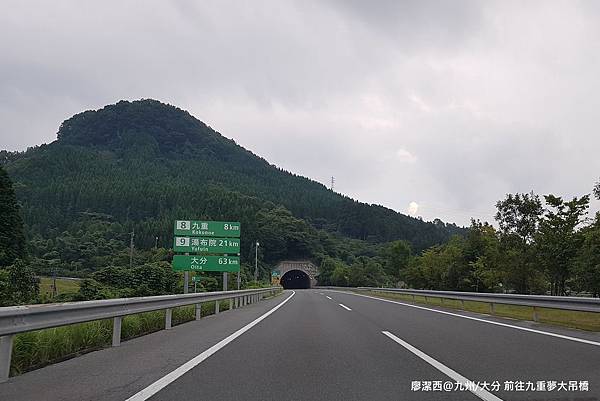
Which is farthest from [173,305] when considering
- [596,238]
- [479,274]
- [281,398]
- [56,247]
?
[56,247]

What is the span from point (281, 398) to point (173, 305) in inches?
357

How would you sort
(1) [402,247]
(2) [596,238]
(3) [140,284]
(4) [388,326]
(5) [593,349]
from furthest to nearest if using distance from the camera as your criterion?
(1) [402,247] → (3) [140,284] → (2) [596,238] → (4) [388,326] → (5) [593,349]

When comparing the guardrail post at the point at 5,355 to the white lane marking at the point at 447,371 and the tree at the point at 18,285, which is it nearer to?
the white lane marking at the point at 447,371

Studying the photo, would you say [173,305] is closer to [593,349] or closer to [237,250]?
[593,349]

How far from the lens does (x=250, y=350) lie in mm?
9258

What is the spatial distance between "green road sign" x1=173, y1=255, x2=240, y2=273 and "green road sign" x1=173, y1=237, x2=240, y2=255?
0.42m

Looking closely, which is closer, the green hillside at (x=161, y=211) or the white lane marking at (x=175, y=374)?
the white lane marking at (x=175, y=374)

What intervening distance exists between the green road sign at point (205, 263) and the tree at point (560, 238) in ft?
73.6

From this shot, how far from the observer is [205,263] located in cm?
2688

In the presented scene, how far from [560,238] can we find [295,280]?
116679mm

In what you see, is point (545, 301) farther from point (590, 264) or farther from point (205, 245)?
point (590, 264)

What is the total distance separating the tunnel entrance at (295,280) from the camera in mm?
139125

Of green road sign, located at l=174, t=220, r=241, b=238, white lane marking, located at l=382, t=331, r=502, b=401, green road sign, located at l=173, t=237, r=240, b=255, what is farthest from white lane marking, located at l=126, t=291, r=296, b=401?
green road sign, located at l=174, t=220, r=241, b=238

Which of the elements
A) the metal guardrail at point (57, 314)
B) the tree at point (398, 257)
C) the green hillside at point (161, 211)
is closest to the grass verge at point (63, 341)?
the metal guardrail at point (57, 314)
